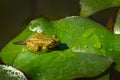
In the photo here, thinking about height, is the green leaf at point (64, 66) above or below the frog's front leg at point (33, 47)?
below

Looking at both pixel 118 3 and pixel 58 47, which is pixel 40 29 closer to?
pixel 58 47

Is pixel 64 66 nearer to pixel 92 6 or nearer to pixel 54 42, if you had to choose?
pixel 54 42

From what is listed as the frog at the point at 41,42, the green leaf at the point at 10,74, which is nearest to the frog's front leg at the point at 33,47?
the frog at the point at 41,42

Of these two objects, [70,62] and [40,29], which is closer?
[70,62]

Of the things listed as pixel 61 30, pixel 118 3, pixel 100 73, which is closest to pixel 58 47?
pixel 61 30

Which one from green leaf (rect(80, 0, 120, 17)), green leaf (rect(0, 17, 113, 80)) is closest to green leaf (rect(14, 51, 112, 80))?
green leaf (rect(0, 17, 113, 80))

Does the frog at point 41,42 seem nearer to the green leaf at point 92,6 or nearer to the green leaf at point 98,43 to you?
the green leaf at point 98,43
